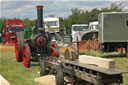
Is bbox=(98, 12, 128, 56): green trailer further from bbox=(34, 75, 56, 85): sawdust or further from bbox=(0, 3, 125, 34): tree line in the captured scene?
bbox=(0, 3, 125, 34): tree line

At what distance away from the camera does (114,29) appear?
13.6 m

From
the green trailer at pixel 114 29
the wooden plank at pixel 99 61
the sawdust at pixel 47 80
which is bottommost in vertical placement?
the sawdust at pixel 47 80

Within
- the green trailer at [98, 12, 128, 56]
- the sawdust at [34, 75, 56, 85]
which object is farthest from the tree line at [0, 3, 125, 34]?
the sawdust at [34, 75, 56, 85]

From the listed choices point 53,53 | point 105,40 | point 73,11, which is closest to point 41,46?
point 53,53

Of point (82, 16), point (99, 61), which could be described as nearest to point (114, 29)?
point (99, 61)

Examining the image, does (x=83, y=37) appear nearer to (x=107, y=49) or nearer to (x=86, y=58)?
(x=107, y=49)

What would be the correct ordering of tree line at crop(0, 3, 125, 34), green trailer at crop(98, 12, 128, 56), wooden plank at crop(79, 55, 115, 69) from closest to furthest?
wooden plank at crop(79, 55, 115, 69)
green trailer at crop(98, 12, 128, 56)
tree line at crop(0, 3, 125, 34)

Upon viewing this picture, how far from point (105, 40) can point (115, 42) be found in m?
0.66

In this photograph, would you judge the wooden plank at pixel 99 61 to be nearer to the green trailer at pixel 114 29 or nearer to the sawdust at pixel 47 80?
the sawdust at pixel 47 80

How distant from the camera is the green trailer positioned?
13.5 meters

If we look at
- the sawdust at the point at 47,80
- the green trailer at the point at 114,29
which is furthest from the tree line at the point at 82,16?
the sawdust at the point at 47,80

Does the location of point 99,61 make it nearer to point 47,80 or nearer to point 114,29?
point 47,80

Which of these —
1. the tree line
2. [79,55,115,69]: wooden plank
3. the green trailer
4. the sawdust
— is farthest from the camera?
the tree line

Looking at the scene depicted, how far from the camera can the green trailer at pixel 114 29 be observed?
13469 mm
